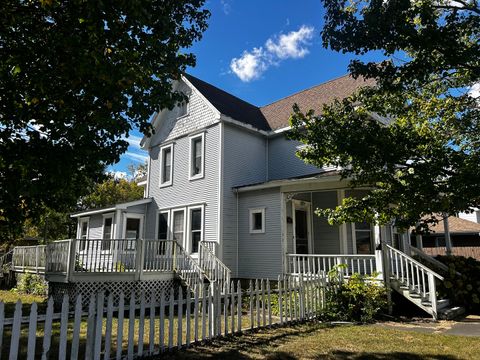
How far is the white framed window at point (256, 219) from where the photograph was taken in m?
14.8

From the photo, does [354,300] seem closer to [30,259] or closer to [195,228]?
[195,228]

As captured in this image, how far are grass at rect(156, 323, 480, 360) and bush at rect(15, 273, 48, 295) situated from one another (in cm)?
1235

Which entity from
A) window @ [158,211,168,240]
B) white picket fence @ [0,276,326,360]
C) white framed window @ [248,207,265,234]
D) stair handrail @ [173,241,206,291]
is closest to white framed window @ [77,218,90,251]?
window @ [158,211,168,240]

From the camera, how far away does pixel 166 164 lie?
19.0 m

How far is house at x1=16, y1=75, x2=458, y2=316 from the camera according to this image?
12.6m

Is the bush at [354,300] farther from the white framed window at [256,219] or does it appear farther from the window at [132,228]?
the window at [132,228]

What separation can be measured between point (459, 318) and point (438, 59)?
7114 mm

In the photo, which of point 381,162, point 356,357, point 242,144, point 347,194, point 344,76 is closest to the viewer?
point 356,357

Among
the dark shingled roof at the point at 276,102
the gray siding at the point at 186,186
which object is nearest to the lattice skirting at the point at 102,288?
the gray siding at the point at 186,186

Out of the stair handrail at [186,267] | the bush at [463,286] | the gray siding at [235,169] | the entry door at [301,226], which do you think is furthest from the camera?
the gray siding at [235,169]

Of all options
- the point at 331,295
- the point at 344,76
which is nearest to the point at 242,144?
the point at 344,76

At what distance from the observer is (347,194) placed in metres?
14.3

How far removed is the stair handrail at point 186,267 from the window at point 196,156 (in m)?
4.06

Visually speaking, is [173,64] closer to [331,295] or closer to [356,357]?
[356,357]
